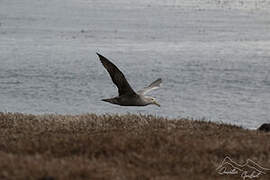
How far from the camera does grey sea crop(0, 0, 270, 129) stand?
142 feet

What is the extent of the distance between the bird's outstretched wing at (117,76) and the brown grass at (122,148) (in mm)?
912

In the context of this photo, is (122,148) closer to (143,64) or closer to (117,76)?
(117,76)

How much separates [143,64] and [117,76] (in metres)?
44.7

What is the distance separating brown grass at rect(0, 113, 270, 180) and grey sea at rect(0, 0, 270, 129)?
74.2ft

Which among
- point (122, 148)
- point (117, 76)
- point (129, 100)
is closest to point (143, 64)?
point (129, 100)

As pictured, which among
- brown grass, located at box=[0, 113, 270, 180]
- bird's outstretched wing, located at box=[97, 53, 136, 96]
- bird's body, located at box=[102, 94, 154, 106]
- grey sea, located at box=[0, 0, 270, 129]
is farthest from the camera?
grey sea, located at box=[0, 0, 270, 129]

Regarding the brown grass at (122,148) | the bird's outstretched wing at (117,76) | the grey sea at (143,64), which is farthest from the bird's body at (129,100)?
the grey sea at (143,64)

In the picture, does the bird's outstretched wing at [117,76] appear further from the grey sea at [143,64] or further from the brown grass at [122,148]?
the grey sea at [143,64]

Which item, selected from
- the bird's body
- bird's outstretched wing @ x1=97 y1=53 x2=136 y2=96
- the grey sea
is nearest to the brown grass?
the bird's body

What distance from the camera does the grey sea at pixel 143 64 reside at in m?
43.3

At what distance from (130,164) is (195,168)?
3.72 feet

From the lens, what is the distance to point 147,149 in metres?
12.6

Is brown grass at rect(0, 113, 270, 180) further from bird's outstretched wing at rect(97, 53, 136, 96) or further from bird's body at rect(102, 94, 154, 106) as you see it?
bird's outstretched wing at rect(97, 53, 136, 96)

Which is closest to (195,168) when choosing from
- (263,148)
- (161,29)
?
(263,148)
